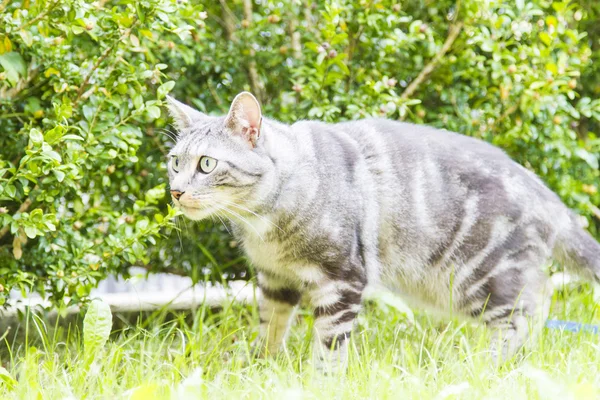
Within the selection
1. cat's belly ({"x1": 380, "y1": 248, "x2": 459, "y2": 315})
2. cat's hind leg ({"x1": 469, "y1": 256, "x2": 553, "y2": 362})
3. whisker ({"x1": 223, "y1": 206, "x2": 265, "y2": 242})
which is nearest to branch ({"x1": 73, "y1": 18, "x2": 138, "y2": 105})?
whisker ({"x1": 223, "y1": 206, "x2": 265, "y2": 242})

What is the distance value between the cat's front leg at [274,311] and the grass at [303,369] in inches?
3.9

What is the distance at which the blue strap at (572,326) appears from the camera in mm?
2787

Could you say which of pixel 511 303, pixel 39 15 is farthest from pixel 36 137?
pixel 511 303

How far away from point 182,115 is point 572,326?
1852 mm

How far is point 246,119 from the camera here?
8.28ft

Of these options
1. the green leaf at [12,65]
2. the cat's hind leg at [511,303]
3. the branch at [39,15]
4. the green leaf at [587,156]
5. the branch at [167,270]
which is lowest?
the branch at [167,270]

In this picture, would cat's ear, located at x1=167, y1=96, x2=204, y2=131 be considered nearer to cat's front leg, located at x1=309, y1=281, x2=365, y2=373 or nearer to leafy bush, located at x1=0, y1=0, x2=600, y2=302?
leafy bush, located at x1=0, y1=0, x2=600, y2=302

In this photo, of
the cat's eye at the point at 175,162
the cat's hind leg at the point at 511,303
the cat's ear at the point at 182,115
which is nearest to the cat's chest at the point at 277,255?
the cat's eye at the point at 175,162

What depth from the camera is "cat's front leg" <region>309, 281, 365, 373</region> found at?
2598mm

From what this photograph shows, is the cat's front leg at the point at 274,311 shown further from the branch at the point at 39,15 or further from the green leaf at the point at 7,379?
the branch at the point at 39,15

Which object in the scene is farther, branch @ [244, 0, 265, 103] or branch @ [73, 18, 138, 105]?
branch @ [244, 0, 265, 103]

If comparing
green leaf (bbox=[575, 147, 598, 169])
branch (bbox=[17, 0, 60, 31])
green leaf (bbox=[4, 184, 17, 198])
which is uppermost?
branch (bbox=[17, 0, 60, 31])

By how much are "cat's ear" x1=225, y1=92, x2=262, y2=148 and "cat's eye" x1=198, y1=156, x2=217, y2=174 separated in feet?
0.45

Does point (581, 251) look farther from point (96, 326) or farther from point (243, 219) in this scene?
point (96, 326)
